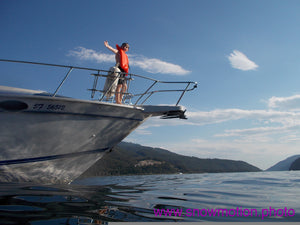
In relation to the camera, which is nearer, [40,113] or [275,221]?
[275,221]

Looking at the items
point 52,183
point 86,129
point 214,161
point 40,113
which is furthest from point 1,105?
point 214,161

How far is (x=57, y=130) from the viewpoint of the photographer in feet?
19.3

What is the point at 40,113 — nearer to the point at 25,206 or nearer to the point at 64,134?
the point at 64,134

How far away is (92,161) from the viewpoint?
23.4 ft

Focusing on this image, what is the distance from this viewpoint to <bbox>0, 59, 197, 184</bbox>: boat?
5.52m

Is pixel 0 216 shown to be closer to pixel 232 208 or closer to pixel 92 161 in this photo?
pixel 232 208

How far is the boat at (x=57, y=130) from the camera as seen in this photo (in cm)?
552

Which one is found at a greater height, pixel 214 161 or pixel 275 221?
pixel 275 221

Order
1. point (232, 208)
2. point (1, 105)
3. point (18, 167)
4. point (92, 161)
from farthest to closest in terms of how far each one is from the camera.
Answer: point (92, 161)
point (18, 167)
point (1, 105)
point (232, 208)

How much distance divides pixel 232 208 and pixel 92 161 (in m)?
4.83

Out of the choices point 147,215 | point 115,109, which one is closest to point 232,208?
point 147,215

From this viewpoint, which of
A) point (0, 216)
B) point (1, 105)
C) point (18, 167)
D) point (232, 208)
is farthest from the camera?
point (18, 167)

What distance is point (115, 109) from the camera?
21.4 ft

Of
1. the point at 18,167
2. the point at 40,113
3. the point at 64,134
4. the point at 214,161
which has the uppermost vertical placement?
the point at 40,113
